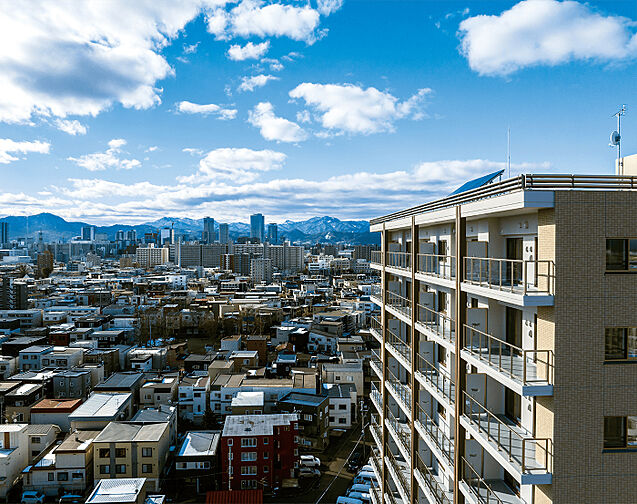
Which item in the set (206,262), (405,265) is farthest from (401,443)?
(206,262)

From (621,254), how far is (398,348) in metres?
4.06

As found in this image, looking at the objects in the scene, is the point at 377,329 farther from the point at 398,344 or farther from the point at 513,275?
the point at 513,275

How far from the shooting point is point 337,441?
16.4m

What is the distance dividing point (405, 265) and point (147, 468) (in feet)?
36.1

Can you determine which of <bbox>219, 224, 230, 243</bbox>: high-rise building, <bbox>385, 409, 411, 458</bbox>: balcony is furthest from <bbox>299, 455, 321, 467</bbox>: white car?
<bbox>219, 224, 230, 243</bbox>: high-rise building

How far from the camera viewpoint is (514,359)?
3.91 metres

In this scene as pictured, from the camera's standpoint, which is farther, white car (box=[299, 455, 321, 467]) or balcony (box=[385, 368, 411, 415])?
white car (box=[299, 455, 321, 467])

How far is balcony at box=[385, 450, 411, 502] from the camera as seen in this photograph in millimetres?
6254

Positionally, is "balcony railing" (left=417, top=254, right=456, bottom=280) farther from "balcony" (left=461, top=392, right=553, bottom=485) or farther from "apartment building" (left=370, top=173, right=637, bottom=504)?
"balcony" (left=461, top=392, right=553, bottom=485)

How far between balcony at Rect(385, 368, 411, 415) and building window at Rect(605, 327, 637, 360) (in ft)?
10.9

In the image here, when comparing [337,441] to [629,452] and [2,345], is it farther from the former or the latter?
[2,345]

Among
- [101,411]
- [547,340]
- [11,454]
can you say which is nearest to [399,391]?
[547,340]

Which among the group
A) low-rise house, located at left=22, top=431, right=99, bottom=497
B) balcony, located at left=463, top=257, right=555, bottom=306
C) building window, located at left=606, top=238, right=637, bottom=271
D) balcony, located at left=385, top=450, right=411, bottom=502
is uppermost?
building window, located at left=606, top=238, right=637, bottom=271

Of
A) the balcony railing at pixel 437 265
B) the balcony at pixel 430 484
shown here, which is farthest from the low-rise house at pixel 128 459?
the balcony railing at pixel 437 265
